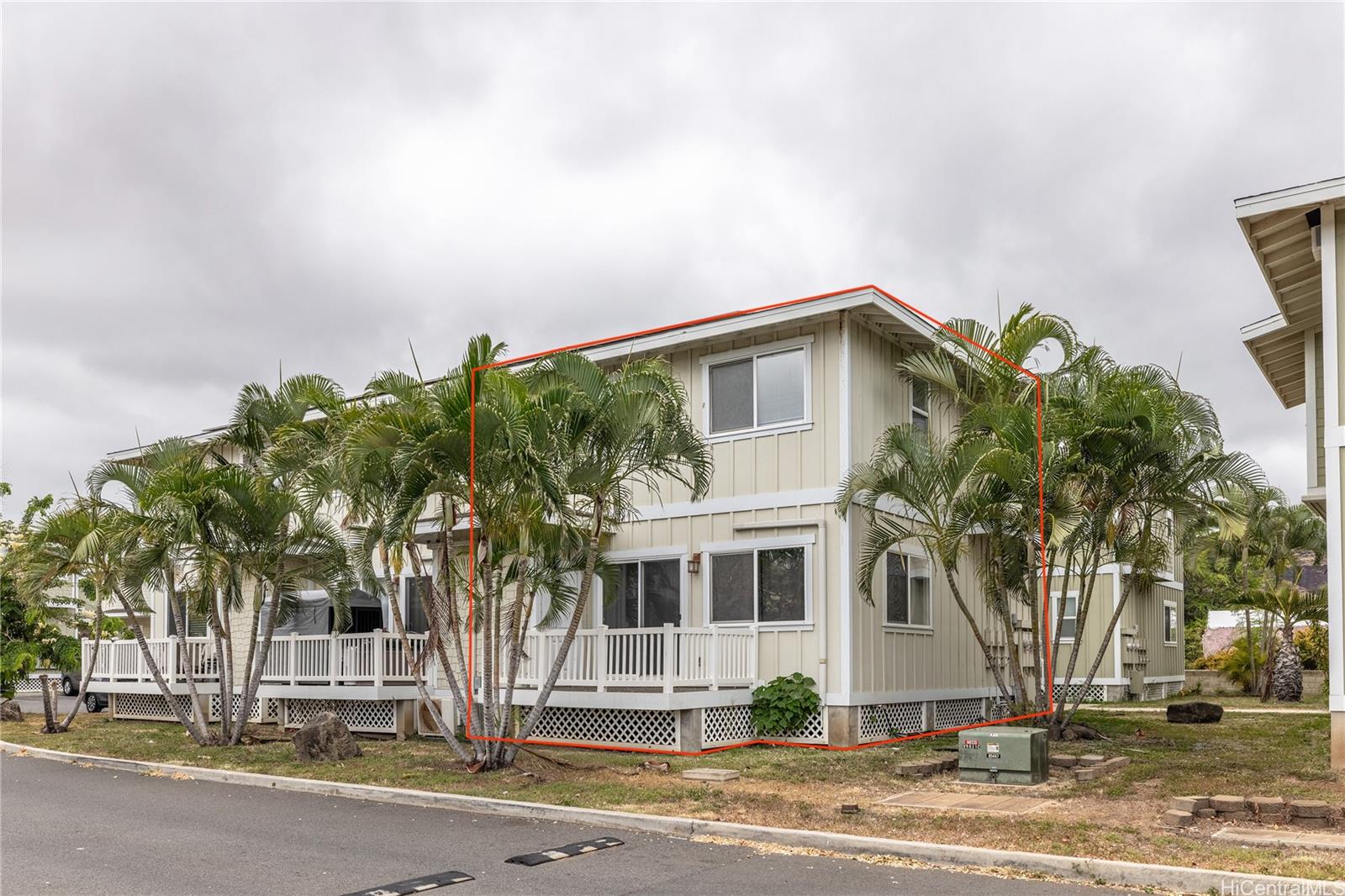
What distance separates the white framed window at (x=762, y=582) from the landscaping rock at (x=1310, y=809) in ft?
25.7

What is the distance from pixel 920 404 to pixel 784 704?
19.3 ft

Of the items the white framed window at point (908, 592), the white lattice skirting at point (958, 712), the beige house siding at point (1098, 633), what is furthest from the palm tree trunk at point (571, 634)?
the beige house siding at point (1098, 633)

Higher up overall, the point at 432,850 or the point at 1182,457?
the point at 1182,457

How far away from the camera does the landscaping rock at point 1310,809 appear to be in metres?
9.97

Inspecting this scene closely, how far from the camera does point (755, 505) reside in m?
17.9

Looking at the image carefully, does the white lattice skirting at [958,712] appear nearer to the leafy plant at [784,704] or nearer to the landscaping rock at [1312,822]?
the leafy plant at [784,704]

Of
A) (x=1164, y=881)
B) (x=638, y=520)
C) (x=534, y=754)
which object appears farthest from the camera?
(x=638, y=520)

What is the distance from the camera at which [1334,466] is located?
13555 millimetres

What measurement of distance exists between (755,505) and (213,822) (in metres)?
9.14

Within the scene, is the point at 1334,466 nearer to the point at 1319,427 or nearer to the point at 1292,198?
the point at 1292,198

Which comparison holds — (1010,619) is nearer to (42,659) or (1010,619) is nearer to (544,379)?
(544,379)

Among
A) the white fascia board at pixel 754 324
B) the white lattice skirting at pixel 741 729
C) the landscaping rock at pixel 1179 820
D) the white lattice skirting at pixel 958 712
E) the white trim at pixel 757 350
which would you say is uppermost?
the white fascia board at pixel 754 324

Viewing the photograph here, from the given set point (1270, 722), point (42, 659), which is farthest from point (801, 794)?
point (42, 659)

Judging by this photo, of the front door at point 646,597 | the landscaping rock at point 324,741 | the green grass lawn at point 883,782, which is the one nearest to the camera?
the green grass lawn at point 883,782
